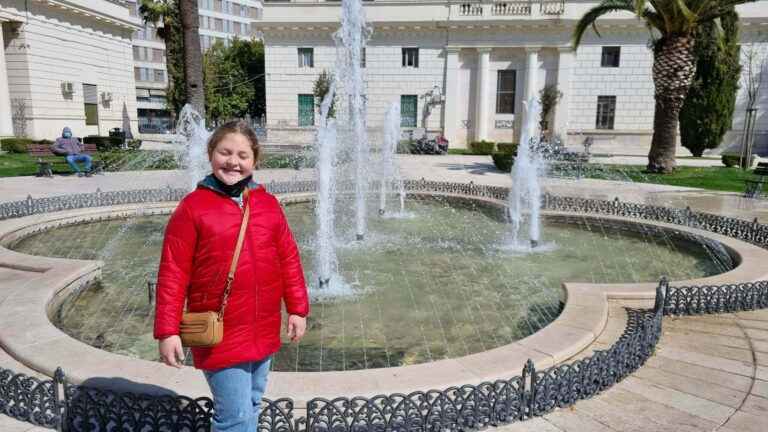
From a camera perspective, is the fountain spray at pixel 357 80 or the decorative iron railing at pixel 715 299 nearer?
the decorative iron railing at pixel 715 299

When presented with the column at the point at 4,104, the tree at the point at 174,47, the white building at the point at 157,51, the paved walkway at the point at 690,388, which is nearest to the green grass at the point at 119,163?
the tree at the point at 174,47

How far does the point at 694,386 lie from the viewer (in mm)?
3904

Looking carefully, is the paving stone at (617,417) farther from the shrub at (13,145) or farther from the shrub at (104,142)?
the shrub at (104,142)

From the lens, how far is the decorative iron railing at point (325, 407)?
3.06m

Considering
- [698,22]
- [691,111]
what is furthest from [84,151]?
[691,111]

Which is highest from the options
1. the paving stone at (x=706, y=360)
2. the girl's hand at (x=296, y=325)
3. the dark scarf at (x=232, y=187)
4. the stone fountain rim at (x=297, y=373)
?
the dark scarf at (x=232, y=187)

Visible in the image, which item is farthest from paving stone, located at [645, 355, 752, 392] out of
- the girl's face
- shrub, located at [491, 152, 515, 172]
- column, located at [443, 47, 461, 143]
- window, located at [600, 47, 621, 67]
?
window, located at [600, 47, 621, 67]

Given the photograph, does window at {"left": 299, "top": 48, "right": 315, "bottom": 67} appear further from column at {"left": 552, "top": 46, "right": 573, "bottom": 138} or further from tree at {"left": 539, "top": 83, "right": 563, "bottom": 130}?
column at {"left": 552, "top": 46, "right": 573, "bottom": 138}

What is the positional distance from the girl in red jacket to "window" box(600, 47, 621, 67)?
33.5 metres

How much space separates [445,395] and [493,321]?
2621mm

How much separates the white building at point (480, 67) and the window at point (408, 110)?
2.5 inches

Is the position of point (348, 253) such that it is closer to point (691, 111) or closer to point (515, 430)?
point (515, 430)

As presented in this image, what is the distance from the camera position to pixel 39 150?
51.3 feet

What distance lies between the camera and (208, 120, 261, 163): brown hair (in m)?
2.40
